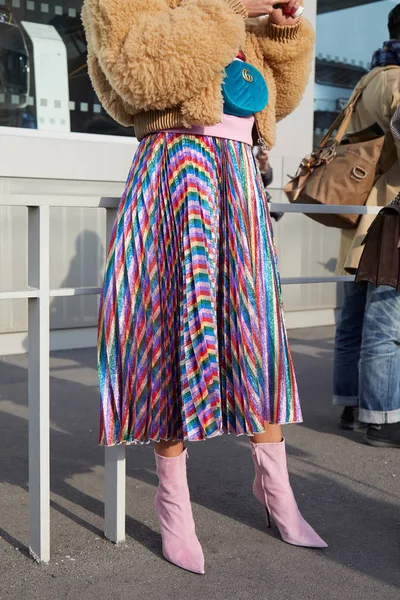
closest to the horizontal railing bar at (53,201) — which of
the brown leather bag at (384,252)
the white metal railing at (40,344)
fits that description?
the white metal railing at (40,344)

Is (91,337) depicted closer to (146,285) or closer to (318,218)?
(318,218)

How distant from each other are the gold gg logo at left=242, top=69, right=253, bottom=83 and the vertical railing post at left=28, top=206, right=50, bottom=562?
2.15 ft

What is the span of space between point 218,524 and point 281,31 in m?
1.52

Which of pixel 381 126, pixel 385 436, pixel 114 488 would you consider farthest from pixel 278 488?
pixel 381 126

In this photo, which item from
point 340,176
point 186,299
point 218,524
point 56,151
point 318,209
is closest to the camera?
point 186,299

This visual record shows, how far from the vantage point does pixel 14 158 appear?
Result: 18.3 feet

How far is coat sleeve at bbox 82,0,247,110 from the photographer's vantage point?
2.12 m

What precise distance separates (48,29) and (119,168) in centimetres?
109

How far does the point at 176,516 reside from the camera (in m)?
→ 2.37

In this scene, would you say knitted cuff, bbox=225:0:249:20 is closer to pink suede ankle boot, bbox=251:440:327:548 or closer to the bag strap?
pink suede ankle boot, bbox=251:440:327:548

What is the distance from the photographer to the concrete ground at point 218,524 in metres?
2.24

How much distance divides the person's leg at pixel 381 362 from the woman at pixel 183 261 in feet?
4.27

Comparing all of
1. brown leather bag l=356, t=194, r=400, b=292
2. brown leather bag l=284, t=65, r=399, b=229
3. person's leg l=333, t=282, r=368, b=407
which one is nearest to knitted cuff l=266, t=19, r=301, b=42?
brown leather bag l=356, t=194, r=400, b=292

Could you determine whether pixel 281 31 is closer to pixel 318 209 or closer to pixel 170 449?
pixel 318 209
